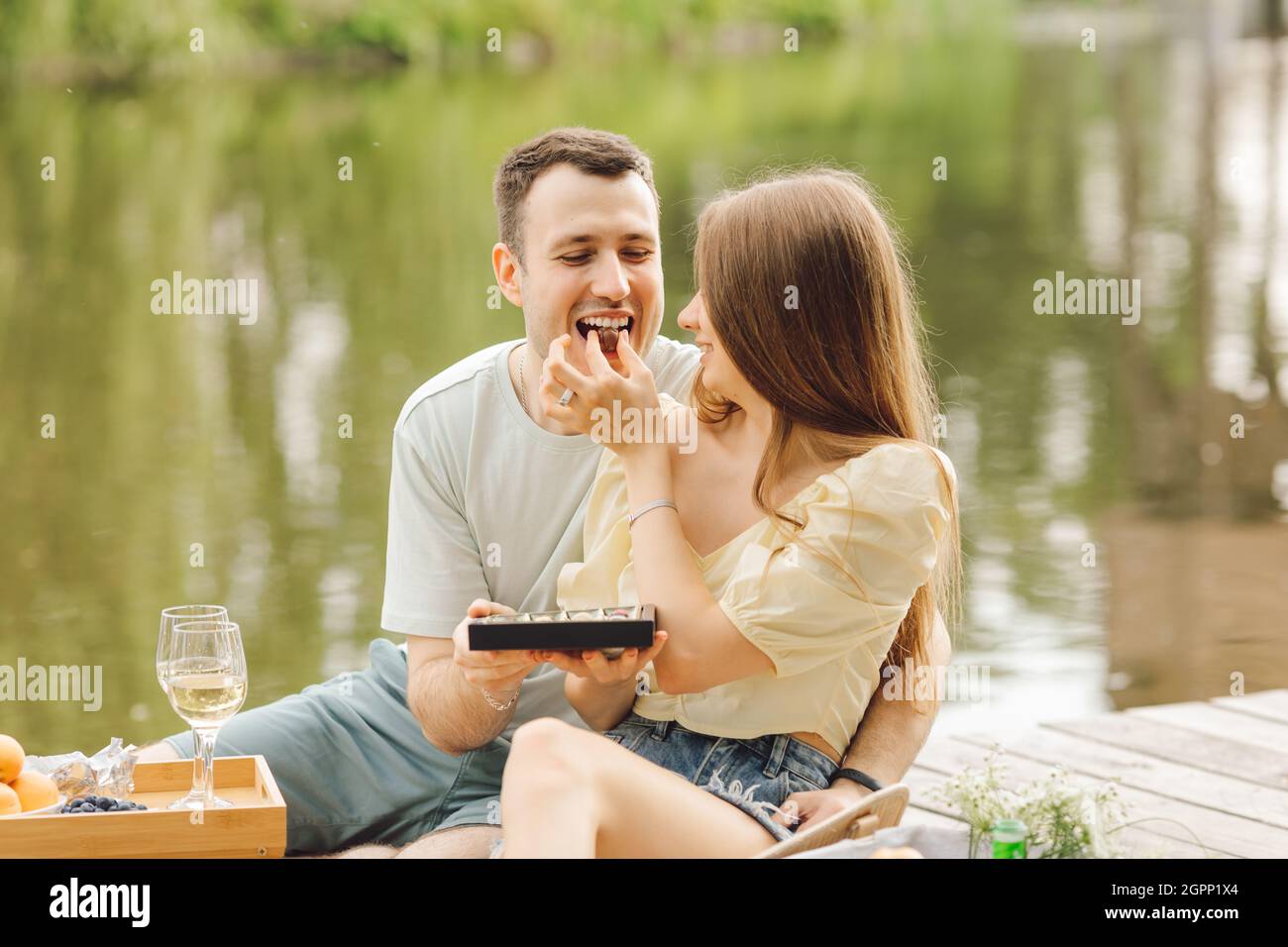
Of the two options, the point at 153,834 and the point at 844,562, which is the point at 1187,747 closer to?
the point at 844,562

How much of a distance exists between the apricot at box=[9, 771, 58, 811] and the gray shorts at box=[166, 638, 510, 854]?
1.68 feet

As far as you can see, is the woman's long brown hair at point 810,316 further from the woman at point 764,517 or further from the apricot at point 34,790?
the apricot at point 34,790

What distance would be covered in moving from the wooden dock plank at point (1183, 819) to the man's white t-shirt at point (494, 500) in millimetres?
997

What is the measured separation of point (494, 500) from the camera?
11.2 ft

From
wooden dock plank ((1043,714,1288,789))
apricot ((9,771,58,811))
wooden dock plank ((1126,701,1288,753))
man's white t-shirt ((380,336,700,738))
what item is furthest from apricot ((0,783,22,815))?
wooden dock plank ((1126,701,1288,753))

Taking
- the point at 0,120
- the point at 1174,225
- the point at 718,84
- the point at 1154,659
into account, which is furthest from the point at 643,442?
the point at 718,84

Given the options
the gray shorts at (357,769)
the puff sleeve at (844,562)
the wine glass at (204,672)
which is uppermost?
the puff sleeve at (844,562)

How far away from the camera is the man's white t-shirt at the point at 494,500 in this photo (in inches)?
134

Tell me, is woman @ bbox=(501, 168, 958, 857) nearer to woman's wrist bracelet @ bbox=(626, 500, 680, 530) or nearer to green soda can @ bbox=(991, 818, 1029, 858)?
woman's wrist bracelet @ bbox=(626, 500, 680, 530)

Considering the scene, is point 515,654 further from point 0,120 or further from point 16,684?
point 0,120

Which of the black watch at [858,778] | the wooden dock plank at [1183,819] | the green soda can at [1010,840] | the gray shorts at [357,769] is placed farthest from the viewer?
the wooden dock plank at [1183,819]

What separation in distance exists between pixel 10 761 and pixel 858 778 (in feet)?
4.60

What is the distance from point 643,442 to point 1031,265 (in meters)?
13.3

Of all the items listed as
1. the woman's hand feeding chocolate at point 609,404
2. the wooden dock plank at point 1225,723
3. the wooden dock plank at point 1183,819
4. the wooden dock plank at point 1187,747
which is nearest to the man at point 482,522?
the woman's hand feeding chocolate at point 609,404
